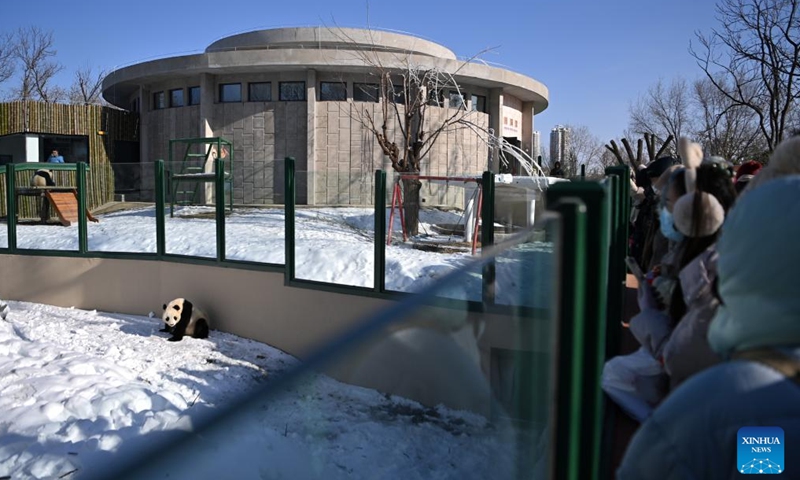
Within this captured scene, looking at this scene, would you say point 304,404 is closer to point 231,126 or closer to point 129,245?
point 129,245

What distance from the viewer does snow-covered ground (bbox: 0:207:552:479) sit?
155cm

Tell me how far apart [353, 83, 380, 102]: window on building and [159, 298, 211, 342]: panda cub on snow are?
13962 millimetres

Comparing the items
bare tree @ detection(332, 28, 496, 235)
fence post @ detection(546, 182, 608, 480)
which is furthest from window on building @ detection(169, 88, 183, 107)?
fence post @ detection(546, 182, 608, 480)

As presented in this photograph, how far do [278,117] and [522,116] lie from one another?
1201 cm

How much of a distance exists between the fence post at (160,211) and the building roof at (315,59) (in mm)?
10607

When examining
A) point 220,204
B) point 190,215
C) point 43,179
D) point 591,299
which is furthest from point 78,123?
point 591,299

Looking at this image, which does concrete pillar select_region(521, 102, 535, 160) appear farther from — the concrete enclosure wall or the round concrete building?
the concrete enclosure wall

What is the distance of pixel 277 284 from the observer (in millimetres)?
8531

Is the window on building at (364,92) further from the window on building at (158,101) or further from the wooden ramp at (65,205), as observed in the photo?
the wooden ramp at (65,205)

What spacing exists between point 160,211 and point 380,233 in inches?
187

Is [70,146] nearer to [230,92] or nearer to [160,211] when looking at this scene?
[230,92]

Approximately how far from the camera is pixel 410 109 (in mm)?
15273

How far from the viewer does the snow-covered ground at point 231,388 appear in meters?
1.55

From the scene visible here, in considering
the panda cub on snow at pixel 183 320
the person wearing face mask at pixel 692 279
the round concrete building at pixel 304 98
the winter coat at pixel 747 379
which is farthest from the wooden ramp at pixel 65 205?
the winter coat at pixel 747 379
